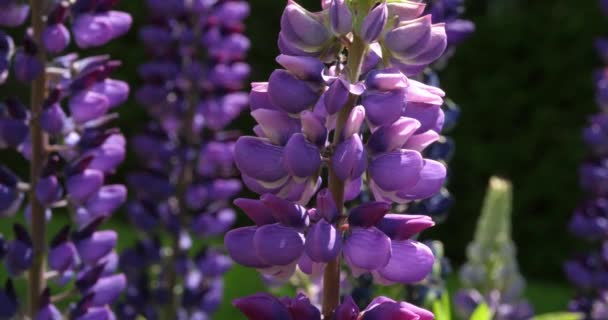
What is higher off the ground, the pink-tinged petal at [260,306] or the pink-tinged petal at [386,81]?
the pink-tinged petal at [386,81]

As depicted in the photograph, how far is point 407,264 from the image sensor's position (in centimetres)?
142

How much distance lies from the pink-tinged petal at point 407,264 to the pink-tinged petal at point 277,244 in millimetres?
131

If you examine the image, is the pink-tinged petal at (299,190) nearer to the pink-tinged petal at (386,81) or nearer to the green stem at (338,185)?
the green stem at (338,185)

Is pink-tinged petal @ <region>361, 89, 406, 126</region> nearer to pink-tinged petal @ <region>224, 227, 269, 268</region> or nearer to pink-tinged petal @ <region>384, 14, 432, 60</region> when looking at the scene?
pink-tinged petal @ <region>384, 14, 432, 60</region>

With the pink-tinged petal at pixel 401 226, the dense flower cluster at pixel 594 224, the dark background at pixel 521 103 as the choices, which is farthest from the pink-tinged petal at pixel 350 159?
the dark background at pixel 521 103

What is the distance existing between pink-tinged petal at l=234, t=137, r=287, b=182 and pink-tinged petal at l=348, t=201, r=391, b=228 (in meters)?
0.12

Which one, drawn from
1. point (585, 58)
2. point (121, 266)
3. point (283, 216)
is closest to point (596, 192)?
point (121, 266)

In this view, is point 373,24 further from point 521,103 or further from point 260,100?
point 521,103

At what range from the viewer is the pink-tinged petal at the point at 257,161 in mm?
1403

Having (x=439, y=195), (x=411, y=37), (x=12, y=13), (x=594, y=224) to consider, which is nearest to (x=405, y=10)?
(x=411, y=37)

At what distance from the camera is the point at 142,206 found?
328cm

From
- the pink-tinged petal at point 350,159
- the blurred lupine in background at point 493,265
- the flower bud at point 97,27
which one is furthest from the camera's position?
the blurred lupine in background at point 493,265

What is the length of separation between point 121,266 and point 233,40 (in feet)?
2.70

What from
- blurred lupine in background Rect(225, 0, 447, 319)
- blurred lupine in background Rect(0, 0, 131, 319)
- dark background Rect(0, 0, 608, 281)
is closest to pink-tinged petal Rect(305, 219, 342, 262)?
blurred lupine in background Rect(225, 0, 447, 319)
